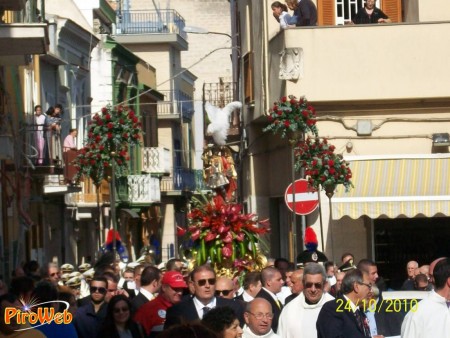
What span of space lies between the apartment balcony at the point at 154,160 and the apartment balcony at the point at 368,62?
33.1 metres

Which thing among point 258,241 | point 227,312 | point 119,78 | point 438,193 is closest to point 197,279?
point 227,312

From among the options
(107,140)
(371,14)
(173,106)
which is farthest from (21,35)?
(173,106)

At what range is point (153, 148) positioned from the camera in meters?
60.8

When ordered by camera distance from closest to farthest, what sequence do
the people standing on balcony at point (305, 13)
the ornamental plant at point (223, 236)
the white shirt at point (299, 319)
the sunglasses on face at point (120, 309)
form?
the sunglasses on face at point (120, 309)
the white shirt at point (299, 319)
the ornamental plant at point (223, 236)
the people standing on balcony at point (305, 13)

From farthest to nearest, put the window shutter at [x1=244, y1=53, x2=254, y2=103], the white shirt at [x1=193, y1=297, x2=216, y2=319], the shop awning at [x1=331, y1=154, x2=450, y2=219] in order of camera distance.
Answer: the window shutter at [x1=244, y1=53, x2=254, y2=103] → the shop awning at [x1=331, y1=154, x2=450, y2=219] → the white shirt at [x1=193, y1=297, x2=216, y2=319]

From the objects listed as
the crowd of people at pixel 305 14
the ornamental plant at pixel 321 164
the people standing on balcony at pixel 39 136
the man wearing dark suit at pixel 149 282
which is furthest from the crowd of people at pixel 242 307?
the people standing on balcony at pixel 39 136

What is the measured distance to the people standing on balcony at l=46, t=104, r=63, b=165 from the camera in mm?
35062

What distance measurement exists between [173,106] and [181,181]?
3425mm

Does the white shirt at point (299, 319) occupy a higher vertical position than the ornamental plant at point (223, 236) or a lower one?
lower

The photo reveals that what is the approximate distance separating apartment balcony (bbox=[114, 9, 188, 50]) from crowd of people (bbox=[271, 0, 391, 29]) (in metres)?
38.1

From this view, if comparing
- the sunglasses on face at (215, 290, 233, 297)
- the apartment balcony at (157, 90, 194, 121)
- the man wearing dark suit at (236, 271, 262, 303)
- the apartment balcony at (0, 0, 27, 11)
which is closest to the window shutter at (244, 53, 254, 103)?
the apartment balcony at (0, 0, 27, 11)

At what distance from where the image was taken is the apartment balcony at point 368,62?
1070 inches

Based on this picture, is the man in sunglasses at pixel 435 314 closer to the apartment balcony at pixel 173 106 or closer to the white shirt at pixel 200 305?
the white shirt at pixel 200 305

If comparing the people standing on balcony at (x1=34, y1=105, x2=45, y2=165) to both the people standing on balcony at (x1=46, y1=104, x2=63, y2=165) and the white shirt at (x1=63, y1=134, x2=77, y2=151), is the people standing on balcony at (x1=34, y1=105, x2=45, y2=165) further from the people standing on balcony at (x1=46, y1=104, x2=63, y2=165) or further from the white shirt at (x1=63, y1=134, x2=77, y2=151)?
the white shirt at (x1=63, y1=134, x2=77, y2=151)
